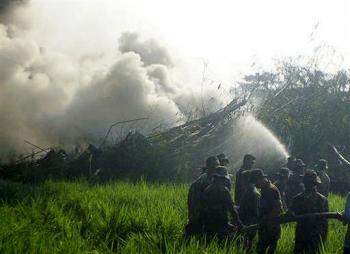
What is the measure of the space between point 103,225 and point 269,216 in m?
2.55

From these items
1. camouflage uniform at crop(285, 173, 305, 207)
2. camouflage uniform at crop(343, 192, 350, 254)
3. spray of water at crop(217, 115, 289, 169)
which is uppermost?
spray of water at crop(217, 115, 289, 169)

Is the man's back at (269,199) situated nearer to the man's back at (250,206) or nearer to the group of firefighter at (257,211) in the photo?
the group of firefighter at (257,211)

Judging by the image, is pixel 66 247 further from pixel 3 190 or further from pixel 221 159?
pixel 3 190

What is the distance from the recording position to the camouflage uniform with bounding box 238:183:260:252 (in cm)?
816

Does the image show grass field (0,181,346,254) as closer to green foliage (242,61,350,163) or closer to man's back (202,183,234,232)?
man's back (202,183,234,232)

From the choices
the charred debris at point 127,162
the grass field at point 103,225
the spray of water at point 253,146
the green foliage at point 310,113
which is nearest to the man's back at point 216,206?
the grass field at point 103,225

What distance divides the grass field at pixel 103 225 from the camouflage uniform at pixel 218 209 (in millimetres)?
309

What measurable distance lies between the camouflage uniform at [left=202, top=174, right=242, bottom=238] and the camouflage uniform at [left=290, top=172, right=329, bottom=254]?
34.0 inches

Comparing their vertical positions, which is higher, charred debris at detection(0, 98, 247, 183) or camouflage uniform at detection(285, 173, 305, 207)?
charred debris at detection(0, 98, 247, 183)

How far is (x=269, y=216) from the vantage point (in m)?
7.85

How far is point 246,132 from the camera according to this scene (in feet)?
62.0

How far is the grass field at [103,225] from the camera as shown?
6547mm

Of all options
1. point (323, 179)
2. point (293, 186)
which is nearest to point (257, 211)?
A: point (293, 186)

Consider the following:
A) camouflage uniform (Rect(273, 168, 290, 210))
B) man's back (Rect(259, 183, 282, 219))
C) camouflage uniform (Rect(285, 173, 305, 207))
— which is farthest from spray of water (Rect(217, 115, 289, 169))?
man's back (Rect(259, 183, 282, 219))
